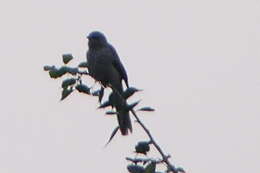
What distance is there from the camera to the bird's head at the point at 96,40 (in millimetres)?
8499

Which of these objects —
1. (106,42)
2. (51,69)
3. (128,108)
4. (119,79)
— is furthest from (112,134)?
(106,42)

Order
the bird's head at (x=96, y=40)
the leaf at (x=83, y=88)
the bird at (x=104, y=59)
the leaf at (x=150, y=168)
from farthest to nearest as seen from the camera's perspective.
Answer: the bird's head at (x=96, y=40) → the bird at (x=104, y=59) → the leaf at (x=83, y=88) → the leaf at (x=150, y=168)

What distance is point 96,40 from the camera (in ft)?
28.1

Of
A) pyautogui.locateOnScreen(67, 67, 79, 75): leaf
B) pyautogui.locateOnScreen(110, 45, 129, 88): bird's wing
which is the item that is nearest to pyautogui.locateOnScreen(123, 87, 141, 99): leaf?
pyautogui.locateOnScreen(67, 67, 79, 75): leaf

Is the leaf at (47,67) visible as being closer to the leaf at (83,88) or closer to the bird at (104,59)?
the leaf at (83,88)

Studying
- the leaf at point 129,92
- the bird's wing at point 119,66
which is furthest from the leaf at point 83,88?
the bird's wing at point 119,66

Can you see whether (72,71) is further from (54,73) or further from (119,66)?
(119,66)

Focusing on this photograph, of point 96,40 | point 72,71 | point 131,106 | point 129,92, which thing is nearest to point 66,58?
point 72,71

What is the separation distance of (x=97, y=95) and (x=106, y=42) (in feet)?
16.6

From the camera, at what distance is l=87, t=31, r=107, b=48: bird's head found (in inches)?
335

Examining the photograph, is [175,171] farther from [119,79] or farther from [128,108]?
[119,79]

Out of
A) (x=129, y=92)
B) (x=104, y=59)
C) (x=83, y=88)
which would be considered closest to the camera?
(x=129, y=92)

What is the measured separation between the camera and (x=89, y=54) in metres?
8.30

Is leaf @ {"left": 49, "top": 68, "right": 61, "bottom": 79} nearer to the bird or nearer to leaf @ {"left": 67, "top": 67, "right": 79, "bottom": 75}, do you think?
leaf @ {"left": 67, "top": 67, "right": 79, "bottom": 75}
